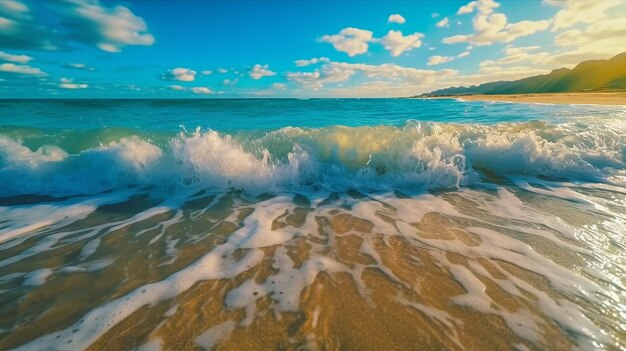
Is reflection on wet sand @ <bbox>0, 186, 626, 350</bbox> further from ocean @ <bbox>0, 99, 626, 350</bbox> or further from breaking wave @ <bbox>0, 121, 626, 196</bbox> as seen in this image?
breaking wave @ <bbox>0, 121, 626, 196</bbox>

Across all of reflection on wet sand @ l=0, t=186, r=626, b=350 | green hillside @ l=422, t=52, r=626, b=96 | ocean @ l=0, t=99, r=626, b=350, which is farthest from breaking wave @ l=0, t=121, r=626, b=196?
green hillside @ l=422, t=52, r=626, b=96

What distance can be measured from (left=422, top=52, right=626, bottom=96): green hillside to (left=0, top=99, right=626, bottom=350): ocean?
13371 centimetres

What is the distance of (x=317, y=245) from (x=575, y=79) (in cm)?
17333

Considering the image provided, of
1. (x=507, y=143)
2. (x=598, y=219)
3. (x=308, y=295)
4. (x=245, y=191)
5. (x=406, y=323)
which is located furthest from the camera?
(x=507, y=143)

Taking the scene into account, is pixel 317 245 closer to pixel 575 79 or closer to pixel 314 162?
pixel 314 162

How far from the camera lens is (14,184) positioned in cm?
673

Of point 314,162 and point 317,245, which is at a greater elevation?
point 314,162

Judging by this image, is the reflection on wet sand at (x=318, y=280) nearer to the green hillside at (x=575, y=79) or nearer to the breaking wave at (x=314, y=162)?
the breaking wave at (x=314, y=162)

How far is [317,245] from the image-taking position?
12.9ft

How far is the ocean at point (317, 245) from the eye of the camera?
2465 mm

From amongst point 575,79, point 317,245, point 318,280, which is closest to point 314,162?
point 317,245

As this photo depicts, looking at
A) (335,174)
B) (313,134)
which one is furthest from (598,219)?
(313,134)

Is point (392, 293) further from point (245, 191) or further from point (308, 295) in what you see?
point (245, 191)

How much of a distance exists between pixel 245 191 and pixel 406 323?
14.8ft
